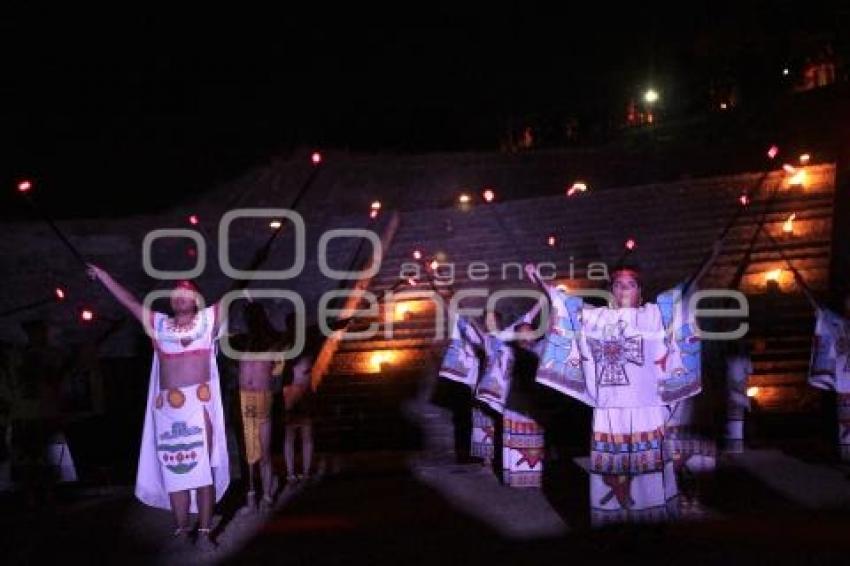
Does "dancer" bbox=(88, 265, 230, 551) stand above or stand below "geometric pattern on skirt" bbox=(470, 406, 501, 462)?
above

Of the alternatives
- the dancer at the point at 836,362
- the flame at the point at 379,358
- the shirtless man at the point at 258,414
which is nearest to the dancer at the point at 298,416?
the shirtless man at the point at 258,414

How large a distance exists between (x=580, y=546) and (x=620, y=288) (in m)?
1.93

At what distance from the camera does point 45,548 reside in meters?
6.74

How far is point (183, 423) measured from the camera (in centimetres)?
635

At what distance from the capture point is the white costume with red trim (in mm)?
6340

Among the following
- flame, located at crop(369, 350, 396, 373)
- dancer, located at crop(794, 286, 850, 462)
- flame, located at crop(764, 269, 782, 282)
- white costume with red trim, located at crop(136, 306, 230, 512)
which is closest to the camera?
white costume with red trim, located at crop(136, 306, 230, 512)

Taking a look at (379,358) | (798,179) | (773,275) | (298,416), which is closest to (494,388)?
(298,416)

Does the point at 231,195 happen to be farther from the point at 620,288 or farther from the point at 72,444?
the point at 620,288

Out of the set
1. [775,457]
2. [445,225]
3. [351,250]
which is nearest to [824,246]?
[775,457]

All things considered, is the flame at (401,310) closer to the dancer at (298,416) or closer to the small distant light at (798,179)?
the dancer at (298,416)

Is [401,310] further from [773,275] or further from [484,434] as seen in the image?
[773,275]

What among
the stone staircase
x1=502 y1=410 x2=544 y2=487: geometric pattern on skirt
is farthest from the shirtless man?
the stone staircase

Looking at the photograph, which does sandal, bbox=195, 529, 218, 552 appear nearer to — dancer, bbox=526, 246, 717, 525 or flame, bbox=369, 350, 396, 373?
dancer, bbox=526, 246, 717, 525

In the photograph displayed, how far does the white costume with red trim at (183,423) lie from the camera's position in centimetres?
634
